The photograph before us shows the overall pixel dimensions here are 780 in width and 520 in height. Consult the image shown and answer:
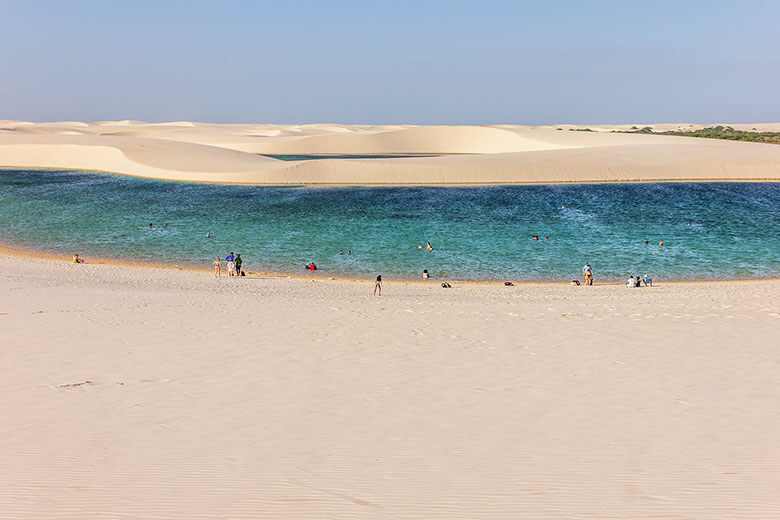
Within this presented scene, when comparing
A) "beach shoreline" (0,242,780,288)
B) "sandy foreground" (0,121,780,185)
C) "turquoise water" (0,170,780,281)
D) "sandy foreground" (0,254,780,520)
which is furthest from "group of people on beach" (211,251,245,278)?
"sandy foreground" (0,121,780,185)

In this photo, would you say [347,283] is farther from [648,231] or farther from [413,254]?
[648,231]

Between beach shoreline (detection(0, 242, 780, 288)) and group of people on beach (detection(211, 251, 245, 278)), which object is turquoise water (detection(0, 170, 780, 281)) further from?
group of people on beach (detection(211, 251, 245, 278))

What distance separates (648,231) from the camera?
30156 mm

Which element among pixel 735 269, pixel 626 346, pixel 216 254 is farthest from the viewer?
pixel 216 254

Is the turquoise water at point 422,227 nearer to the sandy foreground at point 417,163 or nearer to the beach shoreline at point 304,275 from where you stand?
the beach shoreline at point 304,275

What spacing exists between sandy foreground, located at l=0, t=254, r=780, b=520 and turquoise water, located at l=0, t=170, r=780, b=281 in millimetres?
9685

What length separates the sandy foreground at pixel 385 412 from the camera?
16.6 feet

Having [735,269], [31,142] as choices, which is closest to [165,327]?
[735,269]

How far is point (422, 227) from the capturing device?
30.9m

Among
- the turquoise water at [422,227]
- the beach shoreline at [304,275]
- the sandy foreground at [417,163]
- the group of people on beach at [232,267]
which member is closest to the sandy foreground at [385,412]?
the beach shoreline at [304,275]

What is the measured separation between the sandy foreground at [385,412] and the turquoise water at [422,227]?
31.8ft

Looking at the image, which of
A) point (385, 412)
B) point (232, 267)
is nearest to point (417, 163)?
point (232, 267)

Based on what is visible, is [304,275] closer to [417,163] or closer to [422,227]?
[422,227]

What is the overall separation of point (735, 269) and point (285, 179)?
36772mm
